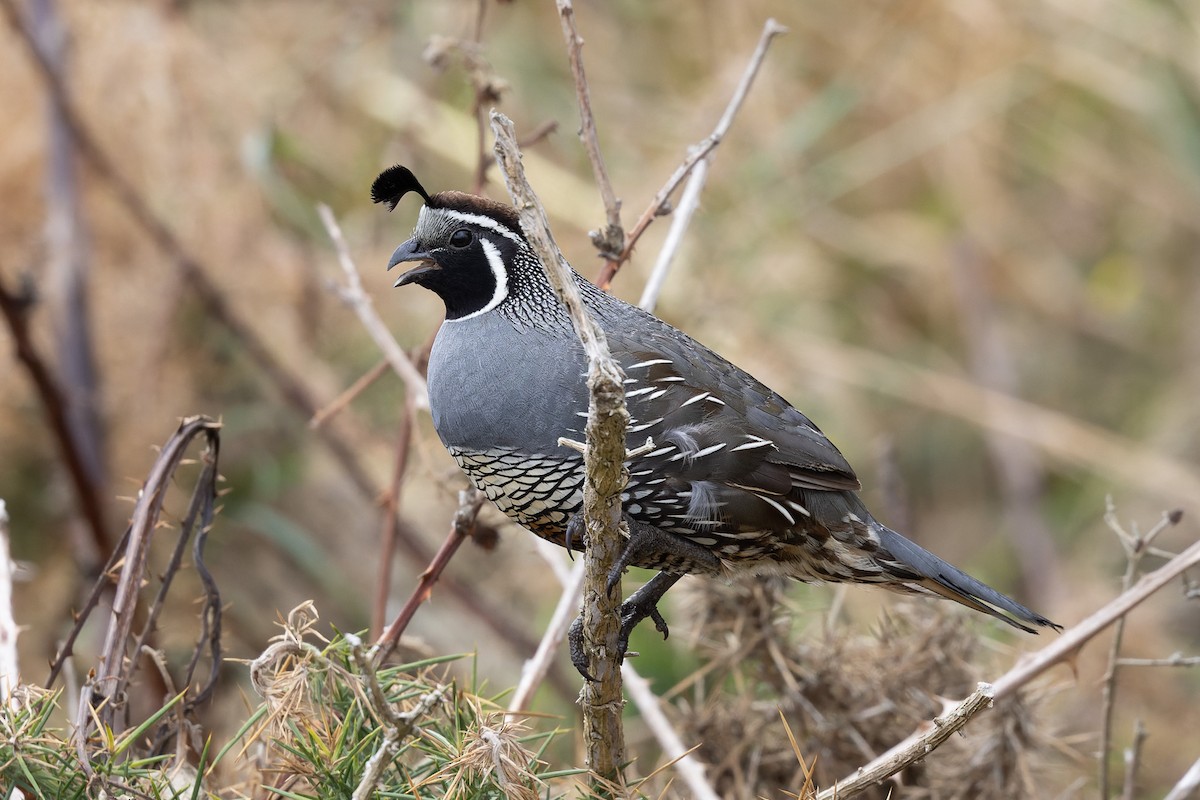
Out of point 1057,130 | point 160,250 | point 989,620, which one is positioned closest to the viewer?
point 989,620

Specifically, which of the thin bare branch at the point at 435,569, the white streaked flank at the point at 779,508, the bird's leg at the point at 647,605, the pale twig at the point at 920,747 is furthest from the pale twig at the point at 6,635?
the white streaked flank at the point at 779,508

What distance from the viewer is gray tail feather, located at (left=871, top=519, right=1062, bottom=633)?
2516 mm

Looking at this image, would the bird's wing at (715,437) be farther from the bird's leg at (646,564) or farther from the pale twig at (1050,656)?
the pale twig at (1050,656)

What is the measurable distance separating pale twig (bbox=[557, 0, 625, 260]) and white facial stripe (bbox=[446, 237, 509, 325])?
0.63 ft

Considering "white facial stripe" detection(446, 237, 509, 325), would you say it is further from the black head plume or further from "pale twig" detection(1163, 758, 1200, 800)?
"pale twig" detection(1163, 758, 1200, 800)

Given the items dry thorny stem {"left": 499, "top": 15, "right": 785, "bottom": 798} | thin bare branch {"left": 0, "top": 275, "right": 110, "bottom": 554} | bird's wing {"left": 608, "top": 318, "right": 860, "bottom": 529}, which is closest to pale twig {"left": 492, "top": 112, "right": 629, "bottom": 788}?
dry thorny stem {"left": 499, "top": 15, "right": 785, "bottom": 798}

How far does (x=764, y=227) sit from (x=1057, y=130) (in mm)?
2040

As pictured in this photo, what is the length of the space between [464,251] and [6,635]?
3.48 feet

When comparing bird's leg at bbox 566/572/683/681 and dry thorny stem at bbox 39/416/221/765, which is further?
bird's leg at bbox 566/572/683/681

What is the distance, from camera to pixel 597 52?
6.97 m

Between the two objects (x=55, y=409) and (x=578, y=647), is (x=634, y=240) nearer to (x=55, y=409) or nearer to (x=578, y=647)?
(x=578, y=647)

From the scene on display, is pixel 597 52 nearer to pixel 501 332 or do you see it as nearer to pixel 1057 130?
pixel 1057 130

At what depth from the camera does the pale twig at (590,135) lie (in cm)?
237

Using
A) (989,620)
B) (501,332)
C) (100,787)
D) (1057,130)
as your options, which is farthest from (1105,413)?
(100,787)
